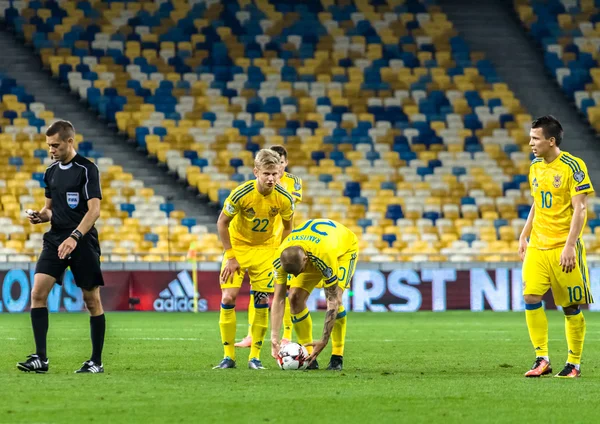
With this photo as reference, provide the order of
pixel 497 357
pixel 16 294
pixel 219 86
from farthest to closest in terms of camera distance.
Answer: pixel 219 86 → pixel 16 294 → pixel 497 357

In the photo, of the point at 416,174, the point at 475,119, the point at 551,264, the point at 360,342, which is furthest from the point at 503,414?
the point at 475,119

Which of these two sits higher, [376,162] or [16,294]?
[376,162]

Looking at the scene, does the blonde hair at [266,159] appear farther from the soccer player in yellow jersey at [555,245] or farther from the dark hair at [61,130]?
the soccer player in yellow jersey at [555,245]

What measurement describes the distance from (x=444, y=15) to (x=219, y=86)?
7.00 m

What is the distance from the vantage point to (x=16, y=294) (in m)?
21.4

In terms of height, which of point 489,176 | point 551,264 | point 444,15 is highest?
point 444,15

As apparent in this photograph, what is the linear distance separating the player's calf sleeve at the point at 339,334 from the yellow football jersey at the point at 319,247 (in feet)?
1.40

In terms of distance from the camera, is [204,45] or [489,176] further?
[204,45]

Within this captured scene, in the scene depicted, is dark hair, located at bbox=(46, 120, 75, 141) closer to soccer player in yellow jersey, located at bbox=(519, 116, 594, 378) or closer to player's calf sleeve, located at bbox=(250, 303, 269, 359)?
player's calf sleeve, located at bbox=(250, 303, 269, 359)

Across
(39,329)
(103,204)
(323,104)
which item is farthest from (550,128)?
(323,104)

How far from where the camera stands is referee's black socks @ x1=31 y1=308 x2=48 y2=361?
29.9 ft

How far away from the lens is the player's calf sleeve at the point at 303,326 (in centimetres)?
1034

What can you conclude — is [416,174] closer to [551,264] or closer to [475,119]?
[475,119]

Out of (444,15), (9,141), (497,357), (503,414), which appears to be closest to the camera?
(503,414)
